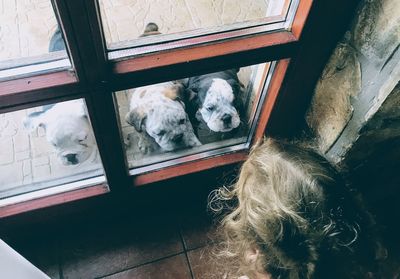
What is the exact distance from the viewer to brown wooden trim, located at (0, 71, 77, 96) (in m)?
0.67

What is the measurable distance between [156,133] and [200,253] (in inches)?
16.7

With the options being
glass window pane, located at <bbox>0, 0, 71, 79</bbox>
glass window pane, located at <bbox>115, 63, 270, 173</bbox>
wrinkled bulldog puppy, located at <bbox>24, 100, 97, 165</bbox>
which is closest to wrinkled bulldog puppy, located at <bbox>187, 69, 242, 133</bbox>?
glass window pane, located at <bbox>115, 63, 270, 173</bbox>

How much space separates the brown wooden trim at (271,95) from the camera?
0.89 metres

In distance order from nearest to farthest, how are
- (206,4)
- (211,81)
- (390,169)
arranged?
(206,4) → (390,169) → (211,81)

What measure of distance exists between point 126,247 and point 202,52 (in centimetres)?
76

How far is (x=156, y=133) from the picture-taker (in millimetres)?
1156

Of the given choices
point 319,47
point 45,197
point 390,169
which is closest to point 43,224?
point 45,197

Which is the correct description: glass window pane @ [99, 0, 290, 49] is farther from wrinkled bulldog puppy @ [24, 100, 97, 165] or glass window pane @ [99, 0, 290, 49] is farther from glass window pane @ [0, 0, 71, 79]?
wrinkled bulldog puppy @ [24, 100, 97, 165]

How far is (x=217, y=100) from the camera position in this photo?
1232 mm

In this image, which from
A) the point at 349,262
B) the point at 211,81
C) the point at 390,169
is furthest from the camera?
the point at 211,81

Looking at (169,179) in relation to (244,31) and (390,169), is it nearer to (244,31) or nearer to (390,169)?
(244,31)

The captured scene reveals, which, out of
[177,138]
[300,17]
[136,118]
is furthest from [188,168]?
[300,17]

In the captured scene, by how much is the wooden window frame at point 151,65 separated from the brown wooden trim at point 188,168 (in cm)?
8

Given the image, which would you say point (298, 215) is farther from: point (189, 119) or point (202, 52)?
point (189, 119)
